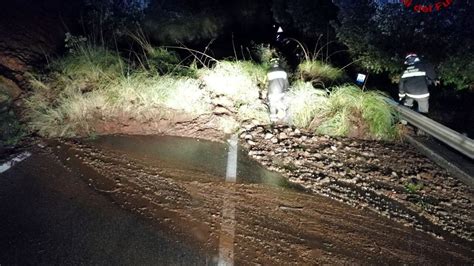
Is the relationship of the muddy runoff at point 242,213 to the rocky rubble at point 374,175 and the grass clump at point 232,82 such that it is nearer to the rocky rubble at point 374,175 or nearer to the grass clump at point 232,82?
the rocky rubble at point 374,175

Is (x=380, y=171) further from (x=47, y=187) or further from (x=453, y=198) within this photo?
(x=47, y=187)

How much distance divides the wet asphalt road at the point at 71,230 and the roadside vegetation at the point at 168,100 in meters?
1.80

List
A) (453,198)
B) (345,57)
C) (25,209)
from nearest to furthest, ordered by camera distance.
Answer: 1. (25,209)
2. (453,198)
3. (345,57)

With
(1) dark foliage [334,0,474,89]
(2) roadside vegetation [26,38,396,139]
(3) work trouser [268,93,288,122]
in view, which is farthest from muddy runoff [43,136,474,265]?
(1) dark foliage [334,0,474,89]

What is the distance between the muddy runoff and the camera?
13.6 ft

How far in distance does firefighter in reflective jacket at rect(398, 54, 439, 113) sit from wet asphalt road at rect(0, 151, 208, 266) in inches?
239

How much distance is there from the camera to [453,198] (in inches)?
213

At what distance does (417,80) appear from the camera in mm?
7750

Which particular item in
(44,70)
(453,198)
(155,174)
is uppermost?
(44,70)

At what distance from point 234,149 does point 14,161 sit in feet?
11.2

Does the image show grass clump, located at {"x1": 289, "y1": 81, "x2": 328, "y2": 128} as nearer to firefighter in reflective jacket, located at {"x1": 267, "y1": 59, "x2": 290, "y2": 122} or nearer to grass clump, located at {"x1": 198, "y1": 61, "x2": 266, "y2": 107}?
firefighter in reflective jacket, located at {"x1": 267, "y1": 59, "x2": 290, "y2": 122}

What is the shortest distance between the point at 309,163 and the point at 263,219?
1.76 meters

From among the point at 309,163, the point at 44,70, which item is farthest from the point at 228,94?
the point at 44,70

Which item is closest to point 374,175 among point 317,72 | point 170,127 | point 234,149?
point 234,149
